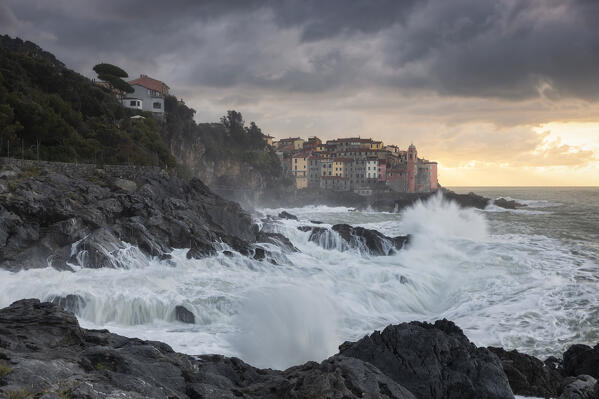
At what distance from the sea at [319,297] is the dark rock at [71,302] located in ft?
0.85

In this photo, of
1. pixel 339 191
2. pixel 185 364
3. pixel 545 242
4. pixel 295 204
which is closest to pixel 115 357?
pixel 185 364

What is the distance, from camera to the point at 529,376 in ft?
40.2

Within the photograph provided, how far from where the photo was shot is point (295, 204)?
359 feet

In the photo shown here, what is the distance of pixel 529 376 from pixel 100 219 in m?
25.7

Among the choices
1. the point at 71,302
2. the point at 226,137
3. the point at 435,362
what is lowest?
the point at 71,302

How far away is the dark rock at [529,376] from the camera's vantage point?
1152cm

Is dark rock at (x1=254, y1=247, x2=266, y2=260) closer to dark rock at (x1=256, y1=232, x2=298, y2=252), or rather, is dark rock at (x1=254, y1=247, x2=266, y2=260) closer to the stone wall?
dark rock at (x1=256, y1=232, x2=298, y2=252)

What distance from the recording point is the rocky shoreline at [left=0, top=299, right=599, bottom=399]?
22.6 feet

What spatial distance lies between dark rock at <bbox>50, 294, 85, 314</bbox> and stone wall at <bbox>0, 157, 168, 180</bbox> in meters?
17.6

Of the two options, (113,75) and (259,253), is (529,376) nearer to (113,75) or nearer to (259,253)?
(259,253)

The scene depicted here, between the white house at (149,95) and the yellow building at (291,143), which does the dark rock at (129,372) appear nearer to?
the white house at (149,95)

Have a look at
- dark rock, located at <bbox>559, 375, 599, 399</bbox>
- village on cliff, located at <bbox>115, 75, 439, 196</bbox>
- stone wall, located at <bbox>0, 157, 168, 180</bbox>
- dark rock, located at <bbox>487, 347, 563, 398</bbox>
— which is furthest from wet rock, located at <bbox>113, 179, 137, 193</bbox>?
village on cliff, located at <bbox>115, 75, 439, 196</bbox>

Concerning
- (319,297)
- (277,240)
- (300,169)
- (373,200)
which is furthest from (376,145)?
(319,297)

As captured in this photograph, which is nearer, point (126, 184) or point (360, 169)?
point (126, 184)
